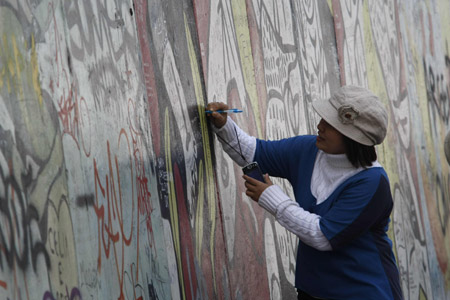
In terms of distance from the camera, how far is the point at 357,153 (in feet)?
13.1

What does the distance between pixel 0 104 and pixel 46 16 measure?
529 millimetres

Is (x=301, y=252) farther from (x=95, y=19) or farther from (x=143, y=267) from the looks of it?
(x=95, y=19)

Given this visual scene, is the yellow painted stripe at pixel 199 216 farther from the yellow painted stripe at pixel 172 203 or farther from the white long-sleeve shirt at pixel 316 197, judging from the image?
the white long-sleeve shirt at pixel 316 197

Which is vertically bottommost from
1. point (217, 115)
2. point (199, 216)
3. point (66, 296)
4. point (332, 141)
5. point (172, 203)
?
point (66, 296)

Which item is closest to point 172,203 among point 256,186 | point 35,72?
point 256,186

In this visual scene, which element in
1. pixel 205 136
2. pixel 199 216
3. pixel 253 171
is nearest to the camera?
pixel 253 171

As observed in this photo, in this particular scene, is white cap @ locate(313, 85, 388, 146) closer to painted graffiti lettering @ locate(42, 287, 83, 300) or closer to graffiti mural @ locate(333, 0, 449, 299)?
painted graffiti lettering @ locate(42, 287, 83, 300)

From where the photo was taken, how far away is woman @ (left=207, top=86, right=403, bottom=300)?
12.8 feet

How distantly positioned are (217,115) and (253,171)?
0.46 meters

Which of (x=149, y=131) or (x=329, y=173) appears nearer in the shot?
(x=149, y=131)

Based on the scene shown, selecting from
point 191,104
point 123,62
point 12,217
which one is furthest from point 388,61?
point 12,217

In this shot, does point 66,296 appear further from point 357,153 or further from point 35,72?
point 357,153

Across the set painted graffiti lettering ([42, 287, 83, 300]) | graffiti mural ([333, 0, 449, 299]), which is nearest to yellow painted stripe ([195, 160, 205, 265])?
painted graffiti lettering ([42, 287, 83, 300])

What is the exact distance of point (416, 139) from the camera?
805cm
